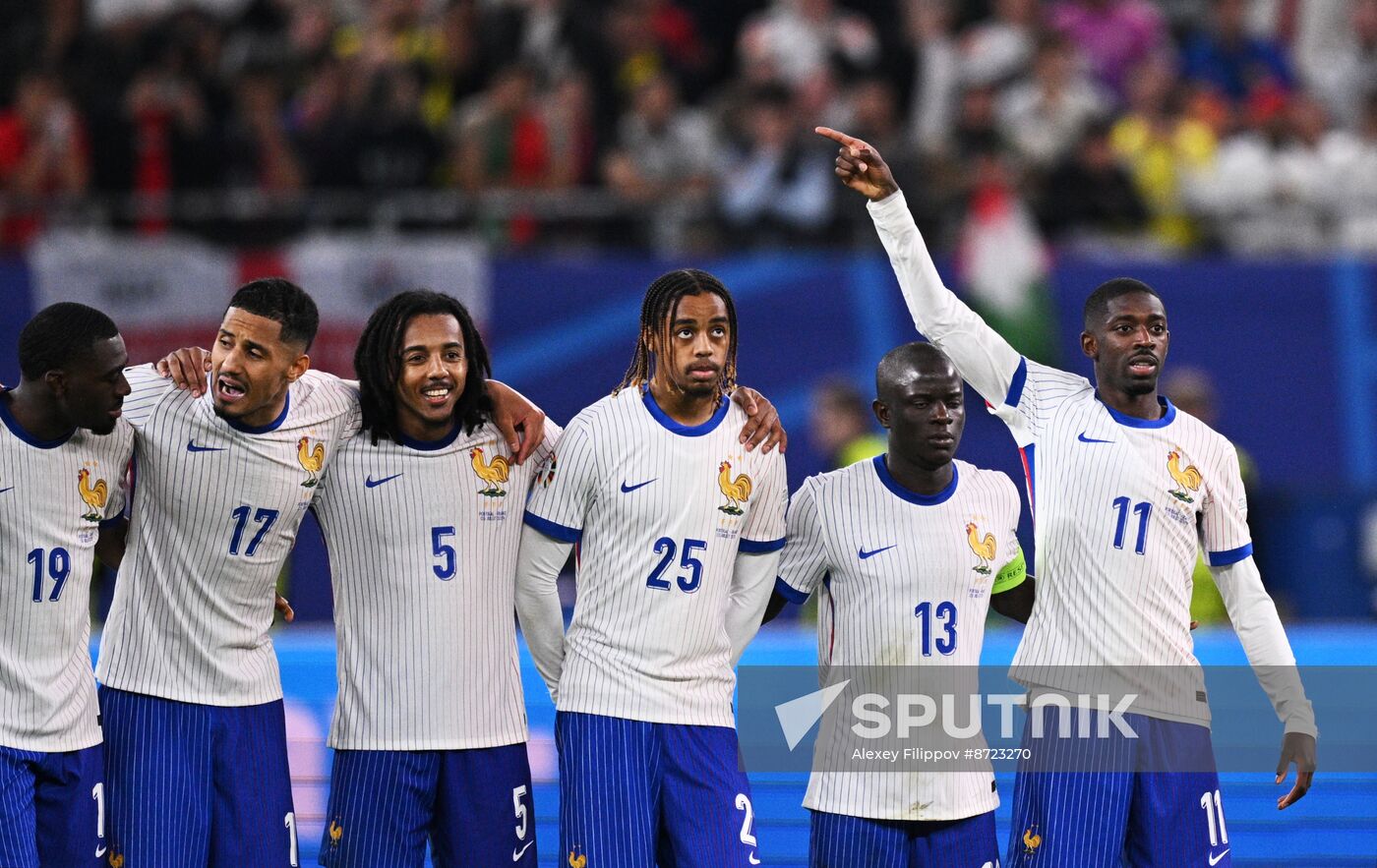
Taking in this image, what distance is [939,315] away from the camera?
17.5 feet

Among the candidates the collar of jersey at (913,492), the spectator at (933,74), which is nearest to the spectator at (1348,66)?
the spectator at (933,74)

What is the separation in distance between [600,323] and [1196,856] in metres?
6.08

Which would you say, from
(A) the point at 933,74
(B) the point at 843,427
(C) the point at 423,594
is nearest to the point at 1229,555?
(C) the point at 423,594

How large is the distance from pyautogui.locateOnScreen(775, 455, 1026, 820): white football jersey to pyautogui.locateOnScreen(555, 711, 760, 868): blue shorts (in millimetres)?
311

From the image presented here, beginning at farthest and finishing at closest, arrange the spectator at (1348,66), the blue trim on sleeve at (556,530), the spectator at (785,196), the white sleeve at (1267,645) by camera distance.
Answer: the spectator at (1348,66)
the spectator at (785,196)
the white sleeve at (1267,645)
the blue trim on sleeve at (556,530)

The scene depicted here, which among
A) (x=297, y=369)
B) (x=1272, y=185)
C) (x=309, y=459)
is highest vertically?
(x=1272, y=185)

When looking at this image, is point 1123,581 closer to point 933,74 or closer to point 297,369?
point 297,369

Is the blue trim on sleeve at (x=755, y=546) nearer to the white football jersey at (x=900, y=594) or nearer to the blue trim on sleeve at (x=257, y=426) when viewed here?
the white football jersey at (x=900, y=594)

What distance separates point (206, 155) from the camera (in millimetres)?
10875

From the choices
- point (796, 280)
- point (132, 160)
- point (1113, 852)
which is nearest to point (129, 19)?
point (132, 160)

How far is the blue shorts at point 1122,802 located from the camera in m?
4.96

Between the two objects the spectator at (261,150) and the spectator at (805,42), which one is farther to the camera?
the spectator at (805,42)

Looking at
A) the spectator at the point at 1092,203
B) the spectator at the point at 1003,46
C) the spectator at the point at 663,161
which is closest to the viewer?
the spectator at the point at 663,161

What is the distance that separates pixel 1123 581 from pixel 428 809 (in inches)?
81.4
